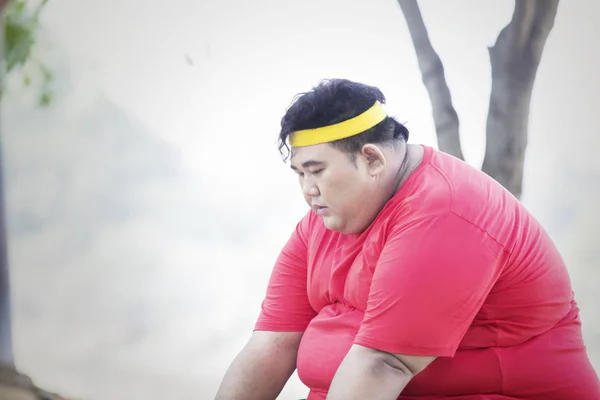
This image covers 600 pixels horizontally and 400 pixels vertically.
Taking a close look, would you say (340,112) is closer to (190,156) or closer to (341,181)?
(341,181)

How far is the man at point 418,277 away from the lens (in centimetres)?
139

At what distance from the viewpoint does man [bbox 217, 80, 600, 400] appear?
1392 millimetres

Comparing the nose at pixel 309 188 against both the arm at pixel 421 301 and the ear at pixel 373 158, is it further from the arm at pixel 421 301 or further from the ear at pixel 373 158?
the arm at pixel 421 301

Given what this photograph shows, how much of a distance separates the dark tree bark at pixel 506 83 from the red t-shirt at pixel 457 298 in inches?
38.0

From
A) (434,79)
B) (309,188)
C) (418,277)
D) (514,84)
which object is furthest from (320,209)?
(514,84)

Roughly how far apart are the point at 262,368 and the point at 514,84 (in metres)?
1.35

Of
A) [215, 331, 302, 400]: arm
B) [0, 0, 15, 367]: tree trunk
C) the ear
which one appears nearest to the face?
the ear

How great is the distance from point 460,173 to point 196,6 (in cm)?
146

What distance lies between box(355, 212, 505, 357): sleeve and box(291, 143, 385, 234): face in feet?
0.59

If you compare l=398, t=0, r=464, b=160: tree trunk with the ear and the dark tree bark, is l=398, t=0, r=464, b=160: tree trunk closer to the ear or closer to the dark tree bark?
the dark tree bark

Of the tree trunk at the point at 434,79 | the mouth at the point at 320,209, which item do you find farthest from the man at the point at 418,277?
the tree trunk at the point at 434,79

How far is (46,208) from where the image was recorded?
8.86 ft

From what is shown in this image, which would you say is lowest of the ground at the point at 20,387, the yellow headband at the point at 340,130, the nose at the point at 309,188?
the ground at the point at 20,387

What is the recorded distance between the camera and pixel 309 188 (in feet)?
5.19
